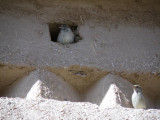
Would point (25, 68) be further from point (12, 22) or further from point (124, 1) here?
point (124, 1)

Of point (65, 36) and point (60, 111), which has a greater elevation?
point (65, 36)

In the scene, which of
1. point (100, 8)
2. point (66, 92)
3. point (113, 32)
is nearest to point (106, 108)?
point (66, 92)

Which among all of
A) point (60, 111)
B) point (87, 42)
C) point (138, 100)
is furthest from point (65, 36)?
point (60, 111)

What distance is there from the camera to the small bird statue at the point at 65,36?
6.48 meters

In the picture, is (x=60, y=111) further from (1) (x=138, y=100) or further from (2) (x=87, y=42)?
(2) (x=87, y=42)

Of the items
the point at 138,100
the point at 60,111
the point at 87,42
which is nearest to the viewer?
the point at 60,111

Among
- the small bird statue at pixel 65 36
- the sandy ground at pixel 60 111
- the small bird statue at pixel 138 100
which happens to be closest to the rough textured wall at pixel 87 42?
the sandy ground at pixel 60 111

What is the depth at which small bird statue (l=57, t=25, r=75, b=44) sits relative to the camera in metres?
6.48

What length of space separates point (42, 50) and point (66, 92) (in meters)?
0.73

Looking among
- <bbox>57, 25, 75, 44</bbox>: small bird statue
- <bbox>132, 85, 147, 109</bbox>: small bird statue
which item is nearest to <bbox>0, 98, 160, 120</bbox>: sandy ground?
<bbox>132, 85, 147, 109</bbox>: small bird statue

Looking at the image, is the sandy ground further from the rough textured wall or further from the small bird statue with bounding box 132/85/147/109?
the small bird statue with bounding box 132/85/147/109

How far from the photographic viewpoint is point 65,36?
648 cm

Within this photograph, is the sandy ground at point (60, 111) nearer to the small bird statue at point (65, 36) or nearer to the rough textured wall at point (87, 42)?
the rough textured wall at point (87, 42)

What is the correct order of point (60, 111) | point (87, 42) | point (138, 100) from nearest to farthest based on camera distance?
point (60, 111), point (138, 100), point (87, 42)
